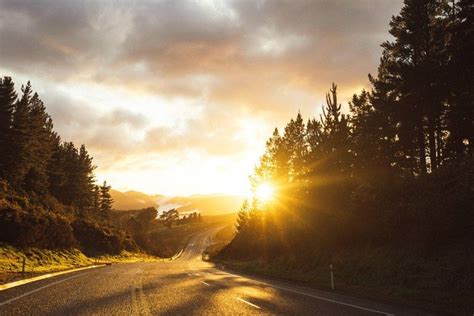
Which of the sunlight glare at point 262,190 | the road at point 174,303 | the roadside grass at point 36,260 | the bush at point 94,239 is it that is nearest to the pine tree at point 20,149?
the bush at point 94,239

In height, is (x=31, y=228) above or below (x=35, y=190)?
below

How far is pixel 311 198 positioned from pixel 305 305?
16212 mm

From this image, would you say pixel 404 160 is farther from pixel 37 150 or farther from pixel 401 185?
pixel 37 150

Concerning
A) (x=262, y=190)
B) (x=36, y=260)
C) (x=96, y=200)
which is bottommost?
(x=36, y=260)

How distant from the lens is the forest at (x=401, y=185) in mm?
16266

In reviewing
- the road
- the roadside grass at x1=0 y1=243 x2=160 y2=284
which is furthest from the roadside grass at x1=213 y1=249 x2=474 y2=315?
the roadside grass at x1=0 y1=243 x2=160 y2=284

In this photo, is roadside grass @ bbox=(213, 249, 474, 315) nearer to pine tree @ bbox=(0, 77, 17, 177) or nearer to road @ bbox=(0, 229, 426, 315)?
road @ bbox=(0, 229, 426, 315)

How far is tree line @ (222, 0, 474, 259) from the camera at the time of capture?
1797 cm

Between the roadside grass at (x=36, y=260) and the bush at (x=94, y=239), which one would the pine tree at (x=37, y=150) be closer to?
the bush at (x=94, y=239)

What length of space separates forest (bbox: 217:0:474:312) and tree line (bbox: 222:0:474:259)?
0.07 metres

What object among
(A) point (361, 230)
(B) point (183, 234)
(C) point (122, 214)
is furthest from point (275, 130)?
(C) point (122, 214)

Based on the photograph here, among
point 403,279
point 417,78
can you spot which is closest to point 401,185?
point 403,279

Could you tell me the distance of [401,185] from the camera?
21.8 m

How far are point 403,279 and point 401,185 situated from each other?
727 cm
